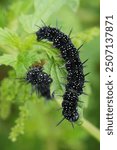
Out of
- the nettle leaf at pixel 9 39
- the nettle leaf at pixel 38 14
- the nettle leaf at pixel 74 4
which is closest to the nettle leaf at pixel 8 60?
the nettle leaf at pixel 9 39

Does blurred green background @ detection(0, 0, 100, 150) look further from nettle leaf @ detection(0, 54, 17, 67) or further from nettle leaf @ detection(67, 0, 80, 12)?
nettle leaf @ detection(0, 54, 17, 67)

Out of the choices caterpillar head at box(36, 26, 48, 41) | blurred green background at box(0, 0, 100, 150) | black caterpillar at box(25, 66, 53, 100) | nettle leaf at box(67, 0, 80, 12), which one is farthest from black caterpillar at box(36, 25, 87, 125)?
blurred green background at box(0, 0, 100, 150)

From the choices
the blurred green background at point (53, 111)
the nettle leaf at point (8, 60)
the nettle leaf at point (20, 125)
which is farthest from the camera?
the blurred green background at point (53, 111)

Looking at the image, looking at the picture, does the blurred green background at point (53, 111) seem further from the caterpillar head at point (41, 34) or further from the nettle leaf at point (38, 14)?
the caterpillar head at point (41, 34)

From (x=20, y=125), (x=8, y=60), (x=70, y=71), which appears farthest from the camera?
(x=20, y=125)

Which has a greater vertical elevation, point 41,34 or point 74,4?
point 74,4

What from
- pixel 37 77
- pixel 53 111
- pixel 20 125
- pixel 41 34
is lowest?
pixel 20 125

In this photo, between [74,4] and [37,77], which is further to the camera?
[74,4]

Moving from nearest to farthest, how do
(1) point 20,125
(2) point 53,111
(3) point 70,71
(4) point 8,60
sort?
(4) point 8,60, (3) point 70,71, (1) point 20,125, (2) point 53,111

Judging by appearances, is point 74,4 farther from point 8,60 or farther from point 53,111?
point 53,111

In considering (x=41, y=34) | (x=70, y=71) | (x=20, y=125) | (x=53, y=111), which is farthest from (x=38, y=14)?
(x=53, y=111)
